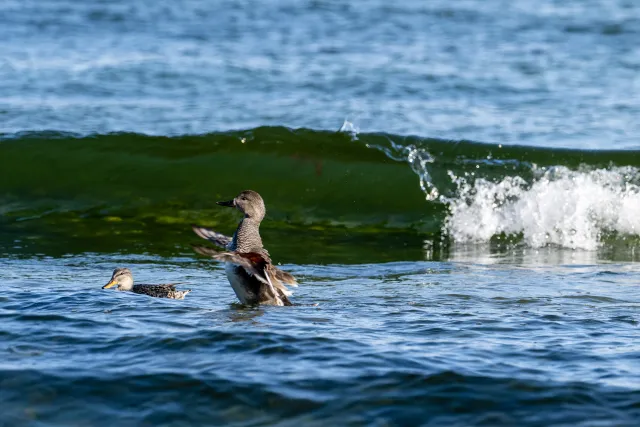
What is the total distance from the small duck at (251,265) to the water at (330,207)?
0.24m

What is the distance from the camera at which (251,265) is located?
657cm

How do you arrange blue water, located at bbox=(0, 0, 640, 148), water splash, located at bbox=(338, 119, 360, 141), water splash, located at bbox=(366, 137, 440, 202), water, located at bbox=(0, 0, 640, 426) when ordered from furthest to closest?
1. blue water, located at bbox=(0, 0, 640, 148)
2. water splash, located at bbox=(338, 119, 360, 141)
3. water splash, located at bbox=(366, 137, 440, 202)
4. water, located at bbox=(0, 0, 640, 426)

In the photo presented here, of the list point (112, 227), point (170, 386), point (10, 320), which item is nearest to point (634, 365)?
point (170, 386)

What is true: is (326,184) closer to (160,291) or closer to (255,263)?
(160,291)

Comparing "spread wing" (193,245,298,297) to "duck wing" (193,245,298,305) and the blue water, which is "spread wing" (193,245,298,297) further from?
the blue water

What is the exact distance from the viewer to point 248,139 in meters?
13.4

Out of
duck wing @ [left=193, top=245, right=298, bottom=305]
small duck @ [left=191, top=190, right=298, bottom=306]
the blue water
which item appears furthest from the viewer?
the blue water

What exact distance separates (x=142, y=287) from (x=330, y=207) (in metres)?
4.86

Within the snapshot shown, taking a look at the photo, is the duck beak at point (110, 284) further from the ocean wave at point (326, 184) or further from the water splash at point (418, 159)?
the water splash at point (418, 159)

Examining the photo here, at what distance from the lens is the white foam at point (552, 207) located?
36.0 feet

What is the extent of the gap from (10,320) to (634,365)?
370 centimetres

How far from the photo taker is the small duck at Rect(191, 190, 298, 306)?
21.6 feet

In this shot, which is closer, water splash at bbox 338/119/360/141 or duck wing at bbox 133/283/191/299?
duck wing at bbox 133/283/191/299

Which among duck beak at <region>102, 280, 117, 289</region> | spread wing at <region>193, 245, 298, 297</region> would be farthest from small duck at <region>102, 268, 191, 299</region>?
spread wing at <region>193, 245, 298, 297</region>
